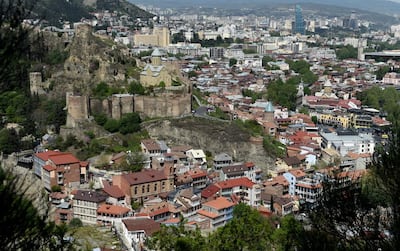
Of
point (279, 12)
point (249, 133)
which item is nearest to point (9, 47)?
point (249, 133)

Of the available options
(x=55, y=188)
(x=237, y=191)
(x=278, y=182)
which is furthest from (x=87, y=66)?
(x=278, y=182)

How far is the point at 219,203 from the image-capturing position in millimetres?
12414

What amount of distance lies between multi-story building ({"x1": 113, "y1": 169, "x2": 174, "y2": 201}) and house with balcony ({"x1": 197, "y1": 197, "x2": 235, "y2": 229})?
4.40 ft

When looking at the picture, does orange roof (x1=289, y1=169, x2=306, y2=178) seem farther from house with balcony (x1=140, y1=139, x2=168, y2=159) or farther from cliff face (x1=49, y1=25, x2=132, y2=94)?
cliff face (x1=49, y1=25, x2=132, y2=94)

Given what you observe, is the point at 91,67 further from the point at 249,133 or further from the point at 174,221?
the point at 174,221

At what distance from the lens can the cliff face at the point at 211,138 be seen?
52.9ft

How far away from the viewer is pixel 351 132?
19531mm

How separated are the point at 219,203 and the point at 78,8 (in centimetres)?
4493

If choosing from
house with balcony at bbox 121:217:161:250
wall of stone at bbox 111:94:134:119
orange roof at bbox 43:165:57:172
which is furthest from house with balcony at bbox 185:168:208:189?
wall of stone at bbox 111:94:134:119

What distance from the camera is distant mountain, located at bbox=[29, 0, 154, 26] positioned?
1831 inches

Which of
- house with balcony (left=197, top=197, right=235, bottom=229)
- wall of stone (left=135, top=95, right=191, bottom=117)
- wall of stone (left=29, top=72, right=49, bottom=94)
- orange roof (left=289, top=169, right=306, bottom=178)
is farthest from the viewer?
wall of stone (left=29, top=72, right=49, bottom=94)

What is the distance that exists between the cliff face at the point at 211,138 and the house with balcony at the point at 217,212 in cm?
372

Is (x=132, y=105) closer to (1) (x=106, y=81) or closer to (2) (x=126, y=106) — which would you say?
(2) (x=126, y=106)

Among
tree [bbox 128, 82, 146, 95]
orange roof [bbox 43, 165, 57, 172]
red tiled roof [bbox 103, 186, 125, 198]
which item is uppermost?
tree [bbox 128, 82, 146, 95]
